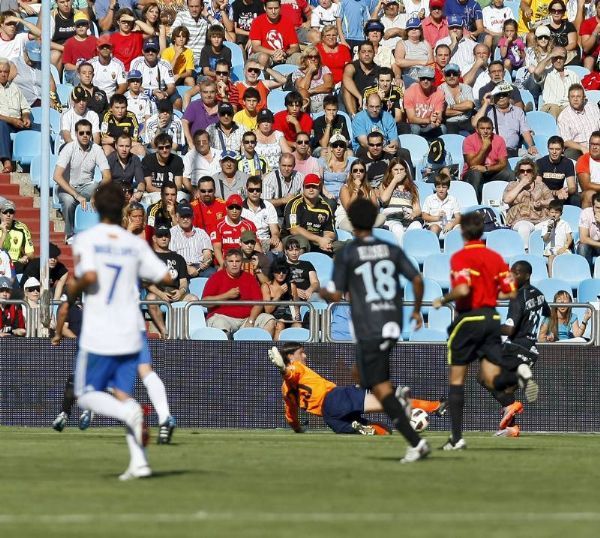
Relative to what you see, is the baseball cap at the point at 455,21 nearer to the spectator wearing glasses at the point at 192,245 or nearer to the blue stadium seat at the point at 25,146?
the spectator wearing glasses at the point at 192,245

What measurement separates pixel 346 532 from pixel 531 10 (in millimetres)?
21393

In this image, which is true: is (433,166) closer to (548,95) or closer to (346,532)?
(548,95)

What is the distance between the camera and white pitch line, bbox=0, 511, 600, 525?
29.1ft

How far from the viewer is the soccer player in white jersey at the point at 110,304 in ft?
35.9

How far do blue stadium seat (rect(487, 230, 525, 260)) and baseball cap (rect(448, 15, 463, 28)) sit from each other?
595 centimetres

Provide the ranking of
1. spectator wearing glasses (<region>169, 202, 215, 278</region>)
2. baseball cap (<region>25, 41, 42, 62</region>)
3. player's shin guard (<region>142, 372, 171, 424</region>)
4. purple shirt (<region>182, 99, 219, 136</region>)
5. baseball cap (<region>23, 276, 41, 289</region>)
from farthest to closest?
baseball cap (<region>25, 41, 42, 62</region>) → purple shirt (<region>182, 99, 219, 136</region>) → spectator wearing glasses (<region>169, 202, 215, 278</region>) → baseball cap (<region>23, 276, 41, 289</region>) → player's shin guard (<region>142, 372, 171, 424</region>)

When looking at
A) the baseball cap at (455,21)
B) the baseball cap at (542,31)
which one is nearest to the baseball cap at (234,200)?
the baseball cap at (455,21)

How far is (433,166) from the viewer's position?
79.8 ft

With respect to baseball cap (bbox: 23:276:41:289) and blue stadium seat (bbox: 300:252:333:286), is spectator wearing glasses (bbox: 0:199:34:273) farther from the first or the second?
blue stadium seat (bbox: 300:252:333:286)

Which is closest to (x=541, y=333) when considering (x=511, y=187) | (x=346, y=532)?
(x=511, y=187)

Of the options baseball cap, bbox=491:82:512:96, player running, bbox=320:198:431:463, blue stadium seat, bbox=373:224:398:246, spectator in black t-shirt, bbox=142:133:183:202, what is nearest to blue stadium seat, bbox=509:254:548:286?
blue stadium seat, bbox=373:224:398:246

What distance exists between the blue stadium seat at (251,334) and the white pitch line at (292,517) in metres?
10.5

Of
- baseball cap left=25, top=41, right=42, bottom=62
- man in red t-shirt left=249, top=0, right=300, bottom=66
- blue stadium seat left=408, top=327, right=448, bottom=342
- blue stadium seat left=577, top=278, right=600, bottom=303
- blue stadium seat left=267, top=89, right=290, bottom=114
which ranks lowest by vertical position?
blue stadium seat left=408, top=327, right=448, bottom=342

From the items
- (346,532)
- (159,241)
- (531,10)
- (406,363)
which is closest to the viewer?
(346,532)
